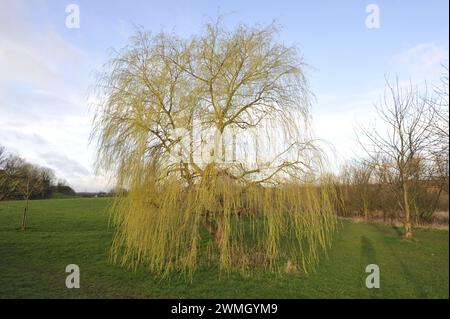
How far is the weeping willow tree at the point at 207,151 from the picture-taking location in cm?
605

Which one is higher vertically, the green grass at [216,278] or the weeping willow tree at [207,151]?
the weeping willow tree at [207,151]

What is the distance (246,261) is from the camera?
6.60 metres

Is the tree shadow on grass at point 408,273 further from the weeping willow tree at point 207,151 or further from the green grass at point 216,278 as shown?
the weeping willow tree at point 207,151

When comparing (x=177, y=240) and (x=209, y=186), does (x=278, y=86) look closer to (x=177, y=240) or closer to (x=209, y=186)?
(x=209, y=186)

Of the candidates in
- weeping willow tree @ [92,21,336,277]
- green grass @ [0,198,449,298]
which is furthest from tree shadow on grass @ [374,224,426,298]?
weeping willow tree @ [92,21,336,277]

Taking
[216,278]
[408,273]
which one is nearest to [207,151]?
[216,278]

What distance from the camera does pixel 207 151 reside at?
19.8 feet

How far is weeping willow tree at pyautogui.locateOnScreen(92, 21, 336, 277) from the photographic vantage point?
6.05 metres

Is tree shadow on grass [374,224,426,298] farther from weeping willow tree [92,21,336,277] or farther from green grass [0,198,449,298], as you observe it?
weeping willow tree [92,21,336,277]

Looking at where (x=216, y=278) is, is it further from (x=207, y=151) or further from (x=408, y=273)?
(x=408, y=273)

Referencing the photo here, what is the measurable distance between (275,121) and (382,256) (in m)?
6.32

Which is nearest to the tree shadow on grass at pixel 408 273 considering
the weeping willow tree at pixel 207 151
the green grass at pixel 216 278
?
the green grass at pixel 216 278
